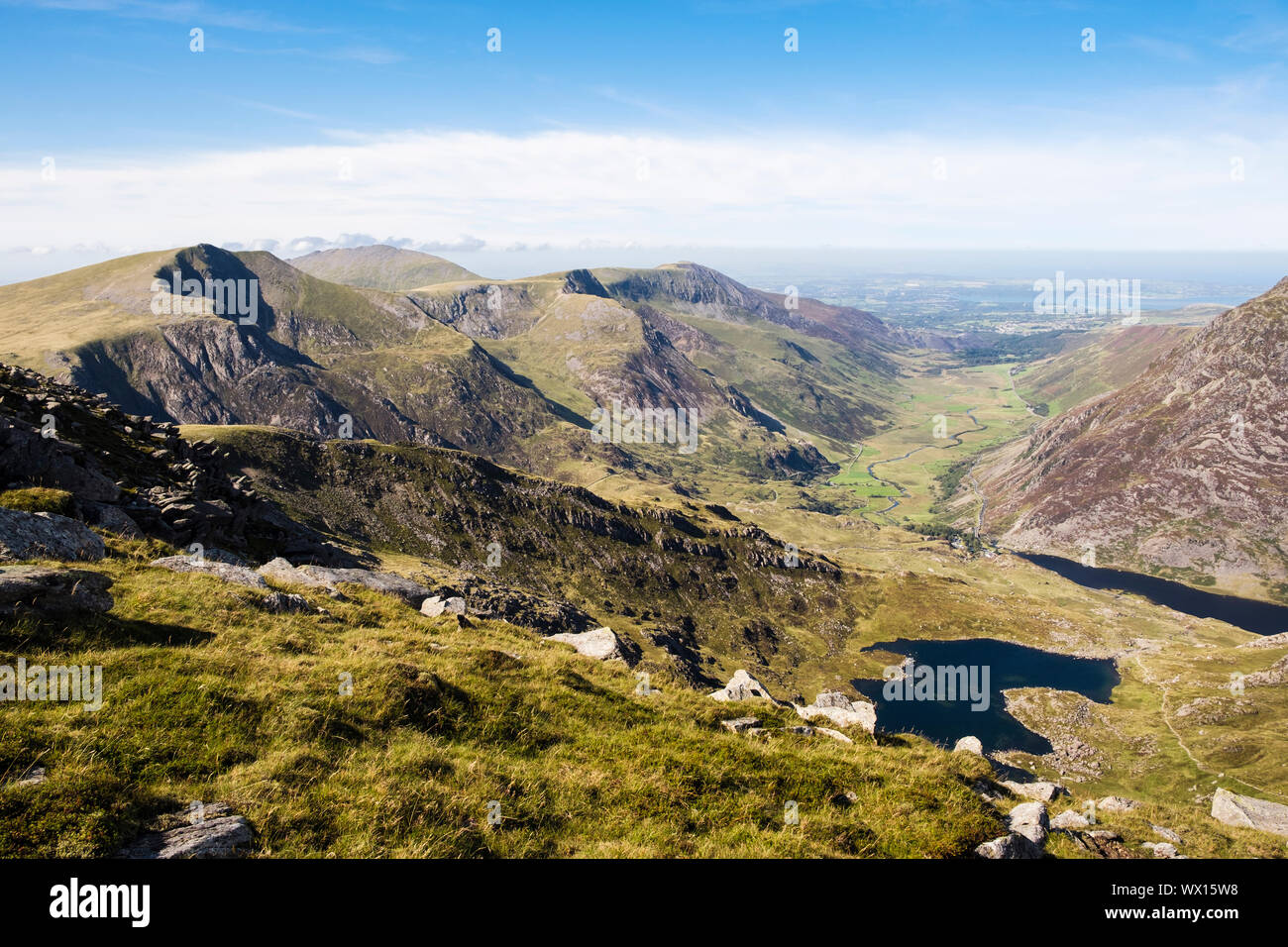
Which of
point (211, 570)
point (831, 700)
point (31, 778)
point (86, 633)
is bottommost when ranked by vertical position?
point (831, 700)

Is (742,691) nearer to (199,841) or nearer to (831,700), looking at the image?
(831,700)

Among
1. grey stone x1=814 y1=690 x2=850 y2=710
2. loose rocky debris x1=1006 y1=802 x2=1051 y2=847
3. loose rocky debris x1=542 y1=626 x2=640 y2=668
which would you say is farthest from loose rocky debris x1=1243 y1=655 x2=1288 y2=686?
loose rocky debris x1=542 y1=626 x2=640 y2=668

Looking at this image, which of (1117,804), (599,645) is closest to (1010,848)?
(1117,804)

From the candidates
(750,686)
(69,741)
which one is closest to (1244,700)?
(750,686)

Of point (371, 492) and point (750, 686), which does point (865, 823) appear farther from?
point (371, 492)

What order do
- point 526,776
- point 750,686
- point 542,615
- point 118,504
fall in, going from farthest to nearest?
point 542,615 → point 118,504 → point 750,686 → point 526,776

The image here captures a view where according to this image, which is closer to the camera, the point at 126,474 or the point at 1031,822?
the point at 1031,822
